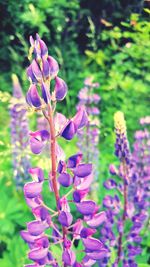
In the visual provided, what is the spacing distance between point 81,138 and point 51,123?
1.70 metres

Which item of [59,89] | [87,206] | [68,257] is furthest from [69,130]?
[68,257]

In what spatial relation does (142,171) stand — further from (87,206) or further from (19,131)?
(87,206)

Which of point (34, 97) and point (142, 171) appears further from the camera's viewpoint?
point (142, 171)

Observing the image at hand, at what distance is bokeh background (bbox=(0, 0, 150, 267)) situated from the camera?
3830 millimetres

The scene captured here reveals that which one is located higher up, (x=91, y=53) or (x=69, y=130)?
(x=69, y=130)

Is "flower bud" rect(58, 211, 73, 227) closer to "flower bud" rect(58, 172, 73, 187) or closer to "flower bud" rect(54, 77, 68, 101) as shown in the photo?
"flower bud" rect(58, 172, 73, 187)

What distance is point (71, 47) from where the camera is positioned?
5.38 metres

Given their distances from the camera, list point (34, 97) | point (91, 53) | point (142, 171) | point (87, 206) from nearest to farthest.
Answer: point (34, 97)
point (87, 206)
point (142, 171)
point (91, 53)

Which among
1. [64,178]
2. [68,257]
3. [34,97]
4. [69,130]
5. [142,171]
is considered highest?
[34,97]

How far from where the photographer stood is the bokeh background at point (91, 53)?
12.6 ft

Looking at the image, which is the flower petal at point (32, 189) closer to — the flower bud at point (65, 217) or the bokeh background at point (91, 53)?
the flower bud at point (65, 217)

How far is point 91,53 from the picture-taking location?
4367 mm

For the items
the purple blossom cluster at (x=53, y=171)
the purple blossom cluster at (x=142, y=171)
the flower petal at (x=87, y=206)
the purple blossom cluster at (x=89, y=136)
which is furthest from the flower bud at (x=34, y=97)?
the purple blossom cluster at (x=89, y=136)

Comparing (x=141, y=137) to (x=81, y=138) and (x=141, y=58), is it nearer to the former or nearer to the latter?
(x=81, y=138)
